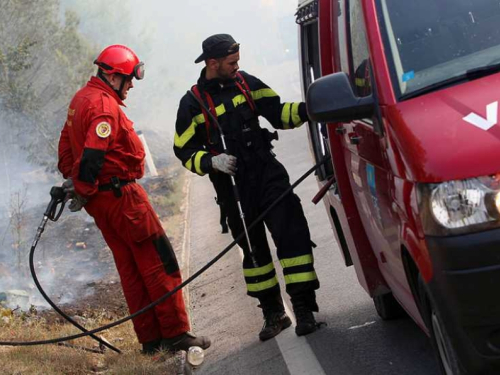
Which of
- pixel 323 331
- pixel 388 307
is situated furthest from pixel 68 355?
pixel 388 307

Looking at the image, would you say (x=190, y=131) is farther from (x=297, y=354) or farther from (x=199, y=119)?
(x=297, y=354)

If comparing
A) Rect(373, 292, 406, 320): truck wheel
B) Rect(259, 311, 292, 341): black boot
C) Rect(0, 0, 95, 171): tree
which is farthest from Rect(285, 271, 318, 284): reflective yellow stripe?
Rect(0, 0, 95, 171): tree

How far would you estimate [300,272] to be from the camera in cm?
648

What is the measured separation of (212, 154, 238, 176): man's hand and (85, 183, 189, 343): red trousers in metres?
0.77

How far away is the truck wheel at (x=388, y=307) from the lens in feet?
19.4

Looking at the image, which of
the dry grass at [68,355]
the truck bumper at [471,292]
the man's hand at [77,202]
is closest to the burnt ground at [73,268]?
the dry grass at [68,355]

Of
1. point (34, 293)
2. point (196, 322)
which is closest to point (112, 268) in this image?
point (34, 293)

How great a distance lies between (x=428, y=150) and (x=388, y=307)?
8.41 ft

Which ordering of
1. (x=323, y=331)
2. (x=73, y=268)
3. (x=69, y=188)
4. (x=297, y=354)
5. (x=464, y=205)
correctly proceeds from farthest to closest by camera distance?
1. (x=73, y=268)
2. (x=69, y=188)
3. (x=323, y=331)
4. (x=297, y=354)
5. (x=464, y=205)

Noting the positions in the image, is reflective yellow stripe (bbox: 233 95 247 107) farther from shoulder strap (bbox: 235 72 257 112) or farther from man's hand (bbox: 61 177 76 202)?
man's hand (bbox: 61 177 76 202)

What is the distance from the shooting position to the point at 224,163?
21.1ft

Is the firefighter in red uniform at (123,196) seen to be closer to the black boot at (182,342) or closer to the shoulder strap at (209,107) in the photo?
the black boot at (182,342)

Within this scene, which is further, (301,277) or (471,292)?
(301,277)

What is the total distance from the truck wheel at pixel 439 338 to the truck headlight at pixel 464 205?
37 centimetres
